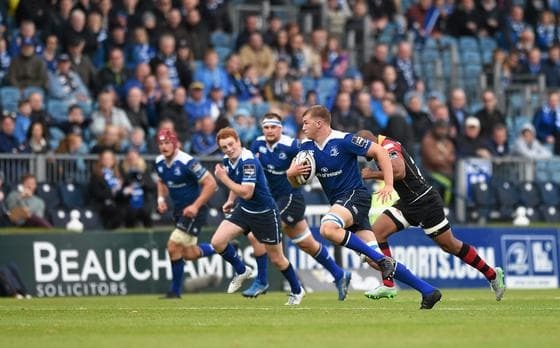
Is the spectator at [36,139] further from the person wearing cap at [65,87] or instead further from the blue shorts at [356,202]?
the blue shorts at [356,202]

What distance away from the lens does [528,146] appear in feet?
101

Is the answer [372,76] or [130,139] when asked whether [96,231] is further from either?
[372,76]

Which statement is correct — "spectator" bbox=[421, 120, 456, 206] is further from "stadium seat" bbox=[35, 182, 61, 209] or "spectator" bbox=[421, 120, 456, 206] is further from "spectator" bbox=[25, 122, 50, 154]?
"spectator" bbox=[25, 122, 50, 154]

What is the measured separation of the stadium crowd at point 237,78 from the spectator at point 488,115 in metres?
0.03

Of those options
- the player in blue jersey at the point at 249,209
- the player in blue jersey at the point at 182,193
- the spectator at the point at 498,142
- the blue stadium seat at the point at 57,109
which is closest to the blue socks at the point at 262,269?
the player in blue jersey at the point at 249,209

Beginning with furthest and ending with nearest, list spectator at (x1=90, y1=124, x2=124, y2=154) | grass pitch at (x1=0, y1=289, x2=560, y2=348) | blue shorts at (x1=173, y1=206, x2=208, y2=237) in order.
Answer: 1. spectator at (x1=90, y1=124, x2=124, y2=154)
2. blue shorts at (x1=173, y1=206, x2=208, y2=237)
3. grass pitch at (x1=0, y1=289, x2=560, y2=348)

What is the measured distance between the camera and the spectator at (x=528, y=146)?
3075 cm

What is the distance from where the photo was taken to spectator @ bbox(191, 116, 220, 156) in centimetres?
2758

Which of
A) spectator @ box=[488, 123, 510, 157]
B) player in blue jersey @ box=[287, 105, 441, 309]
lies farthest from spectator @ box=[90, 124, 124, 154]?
player in blue jersey @ box=[287, 105, 441, 309]

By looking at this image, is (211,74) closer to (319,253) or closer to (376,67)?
(376,67)

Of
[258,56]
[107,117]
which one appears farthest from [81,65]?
[258,56]

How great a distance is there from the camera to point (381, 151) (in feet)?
55.8

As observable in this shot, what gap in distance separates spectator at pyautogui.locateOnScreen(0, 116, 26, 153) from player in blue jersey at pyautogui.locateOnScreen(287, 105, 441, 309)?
910 centimetres

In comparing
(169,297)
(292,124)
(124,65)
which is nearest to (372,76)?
(292,124)
